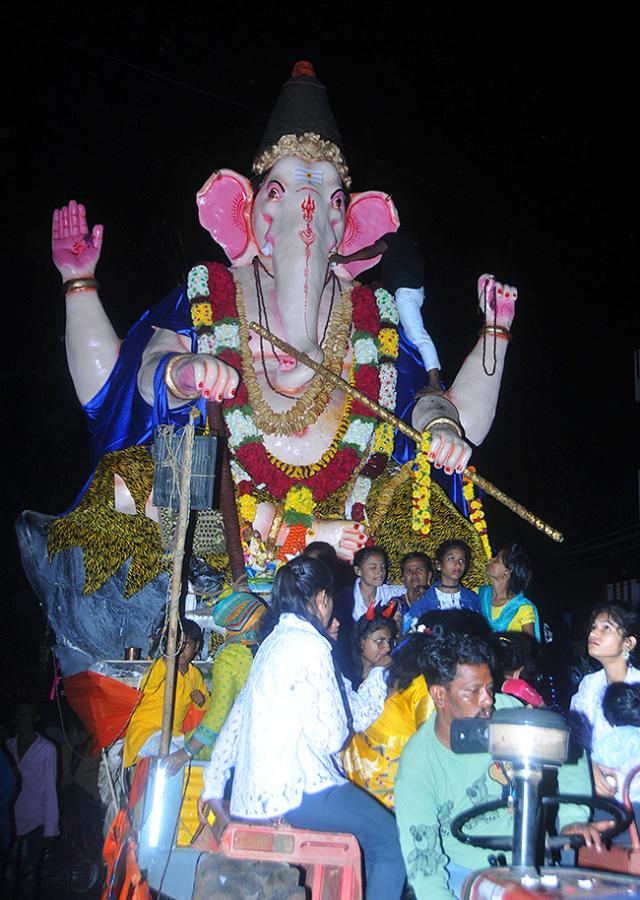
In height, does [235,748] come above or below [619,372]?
below

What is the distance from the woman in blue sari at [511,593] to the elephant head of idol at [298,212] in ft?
4.64

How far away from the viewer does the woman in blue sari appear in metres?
4.97

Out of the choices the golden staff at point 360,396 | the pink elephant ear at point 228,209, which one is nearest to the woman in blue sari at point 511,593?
the golden staff at point 360,396

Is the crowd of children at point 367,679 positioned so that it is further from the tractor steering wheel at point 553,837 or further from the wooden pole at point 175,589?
the tractor steering wheel at point 553,837

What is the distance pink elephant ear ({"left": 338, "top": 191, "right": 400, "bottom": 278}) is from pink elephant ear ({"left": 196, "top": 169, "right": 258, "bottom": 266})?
0.56 m

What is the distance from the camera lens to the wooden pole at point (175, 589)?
421 cm

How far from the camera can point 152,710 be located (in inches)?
186

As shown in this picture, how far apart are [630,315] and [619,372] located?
3.96ft

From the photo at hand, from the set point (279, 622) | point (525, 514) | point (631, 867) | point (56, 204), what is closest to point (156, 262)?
point (56, 204)

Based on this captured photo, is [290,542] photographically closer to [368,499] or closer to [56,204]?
[368,499]

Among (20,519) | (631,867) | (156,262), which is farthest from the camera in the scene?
(156,262)

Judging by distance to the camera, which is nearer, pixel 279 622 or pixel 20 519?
pixel 279 622

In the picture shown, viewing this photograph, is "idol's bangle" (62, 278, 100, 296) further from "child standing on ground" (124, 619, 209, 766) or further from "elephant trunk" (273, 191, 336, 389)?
"child standing on ground" (124, 619, 209, 766)

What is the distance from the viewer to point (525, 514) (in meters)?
4.96
